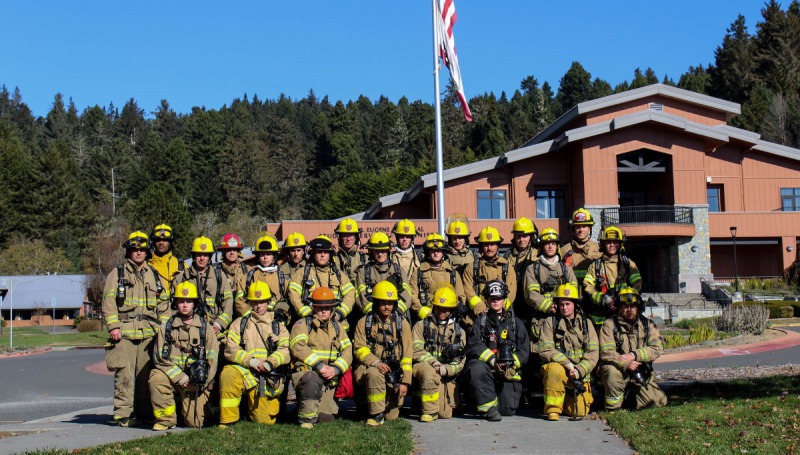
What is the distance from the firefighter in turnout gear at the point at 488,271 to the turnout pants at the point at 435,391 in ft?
4.57

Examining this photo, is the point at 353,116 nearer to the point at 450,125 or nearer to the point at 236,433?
the point at 450,125

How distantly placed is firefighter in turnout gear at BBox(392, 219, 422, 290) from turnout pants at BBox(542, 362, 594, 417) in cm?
264

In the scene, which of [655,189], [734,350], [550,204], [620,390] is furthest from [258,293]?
[655,189]

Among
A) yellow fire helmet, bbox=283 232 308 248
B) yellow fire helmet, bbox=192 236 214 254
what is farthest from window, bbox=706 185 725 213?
yellow fire helmet, bbox=192 236 214 254

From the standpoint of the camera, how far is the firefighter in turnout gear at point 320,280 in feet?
36.0

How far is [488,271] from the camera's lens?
11445 mm

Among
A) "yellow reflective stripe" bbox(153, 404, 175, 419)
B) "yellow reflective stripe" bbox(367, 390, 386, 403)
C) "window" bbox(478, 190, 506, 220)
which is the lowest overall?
"yellow reflective stripe" bbox(153, 404, 175, 419)

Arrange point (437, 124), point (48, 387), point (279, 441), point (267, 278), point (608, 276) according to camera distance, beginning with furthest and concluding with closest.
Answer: point (48, 387) < point (437, 124) < point (267, 278) < point (608, 276) < point (279, 441)

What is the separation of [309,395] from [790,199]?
135 ft

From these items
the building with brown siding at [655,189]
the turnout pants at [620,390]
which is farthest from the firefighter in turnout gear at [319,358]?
the building with brown siding at [655,189]

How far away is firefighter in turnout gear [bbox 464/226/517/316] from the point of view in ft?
37.1

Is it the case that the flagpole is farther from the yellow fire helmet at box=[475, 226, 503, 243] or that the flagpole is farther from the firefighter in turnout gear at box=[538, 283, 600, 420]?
the firefighter in turnout gear at box=[538, 283, 600, 420]

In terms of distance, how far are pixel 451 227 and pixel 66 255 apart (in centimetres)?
7639

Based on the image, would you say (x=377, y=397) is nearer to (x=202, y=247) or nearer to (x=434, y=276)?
(x=434, y=276)
